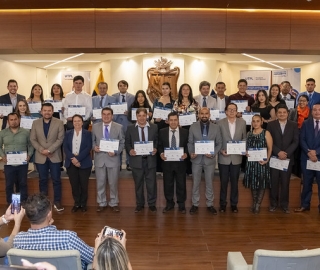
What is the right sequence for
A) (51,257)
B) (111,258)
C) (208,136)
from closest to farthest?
(111,258) < (51,257) < (208,136)

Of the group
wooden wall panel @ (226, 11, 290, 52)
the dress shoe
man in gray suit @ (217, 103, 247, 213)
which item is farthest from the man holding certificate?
wooden wall panel @ (226, 11, 290, 52)

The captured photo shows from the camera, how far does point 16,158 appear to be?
5.89m

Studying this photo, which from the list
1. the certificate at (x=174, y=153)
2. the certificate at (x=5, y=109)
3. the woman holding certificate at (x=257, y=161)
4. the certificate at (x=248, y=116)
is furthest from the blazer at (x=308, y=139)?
the certificate at (x=5, y=109)

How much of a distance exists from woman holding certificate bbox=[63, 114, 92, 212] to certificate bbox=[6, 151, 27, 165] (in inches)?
26.2

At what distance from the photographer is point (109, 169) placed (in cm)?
597

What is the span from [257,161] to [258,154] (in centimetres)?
13

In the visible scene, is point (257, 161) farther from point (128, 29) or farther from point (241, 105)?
point (128, 29)

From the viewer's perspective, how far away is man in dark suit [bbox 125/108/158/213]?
583cm

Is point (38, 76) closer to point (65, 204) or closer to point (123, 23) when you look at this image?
point (123, 23)

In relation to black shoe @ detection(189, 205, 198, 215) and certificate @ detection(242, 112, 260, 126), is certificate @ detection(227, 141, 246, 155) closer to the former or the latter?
certificate @ detection(242, 112, 260, 126)

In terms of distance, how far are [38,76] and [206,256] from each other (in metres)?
12.9

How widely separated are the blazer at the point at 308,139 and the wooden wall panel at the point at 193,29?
8.03 feet

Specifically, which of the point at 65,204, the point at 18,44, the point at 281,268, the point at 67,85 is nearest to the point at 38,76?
the point at 67,85

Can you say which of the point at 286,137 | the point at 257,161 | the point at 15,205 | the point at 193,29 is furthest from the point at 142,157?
the point at 15,205
